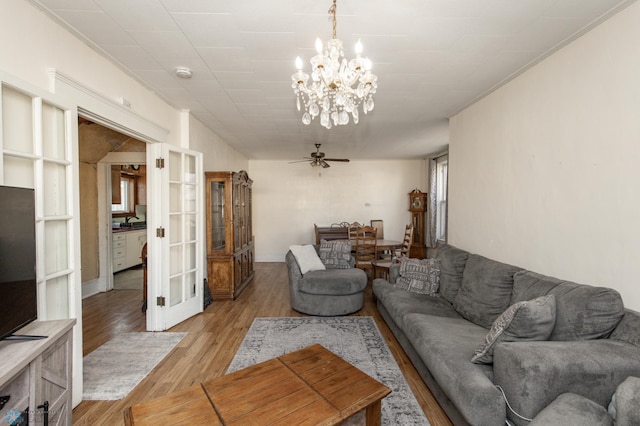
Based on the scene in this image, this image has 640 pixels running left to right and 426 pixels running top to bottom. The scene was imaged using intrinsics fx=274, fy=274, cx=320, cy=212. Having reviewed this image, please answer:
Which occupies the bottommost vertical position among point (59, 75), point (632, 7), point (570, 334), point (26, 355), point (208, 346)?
point (208, 346)

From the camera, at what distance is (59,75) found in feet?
6.10

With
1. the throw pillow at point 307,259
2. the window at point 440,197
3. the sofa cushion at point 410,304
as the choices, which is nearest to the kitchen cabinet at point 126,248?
the throw pillow at point 307,259

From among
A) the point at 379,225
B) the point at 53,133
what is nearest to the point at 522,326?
the point at 53,133

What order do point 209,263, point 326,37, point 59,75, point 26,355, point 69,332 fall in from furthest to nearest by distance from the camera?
point 209,263 → point 326,37 → point 59,75 → point 69,332 → point 26,355

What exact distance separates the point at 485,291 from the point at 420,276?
88 centimetres

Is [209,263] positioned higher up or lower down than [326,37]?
lower down

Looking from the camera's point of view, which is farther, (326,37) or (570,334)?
(326,37)

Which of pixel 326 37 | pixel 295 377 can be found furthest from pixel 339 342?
pixel 326 37

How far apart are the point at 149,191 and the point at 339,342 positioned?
2.70m

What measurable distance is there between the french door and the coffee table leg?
2.67 m

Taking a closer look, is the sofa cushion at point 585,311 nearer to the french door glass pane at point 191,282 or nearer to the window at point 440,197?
the french door glass pane at point 191,282

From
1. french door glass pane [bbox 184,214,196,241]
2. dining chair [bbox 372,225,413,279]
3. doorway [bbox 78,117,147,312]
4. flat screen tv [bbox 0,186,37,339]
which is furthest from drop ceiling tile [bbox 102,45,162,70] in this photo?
dining chair [bbox 372,225,413,279]

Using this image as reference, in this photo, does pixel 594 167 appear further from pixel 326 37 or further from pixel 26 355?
pixel 26 355

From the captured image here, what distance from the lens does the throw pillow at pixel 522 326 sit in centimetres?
162
